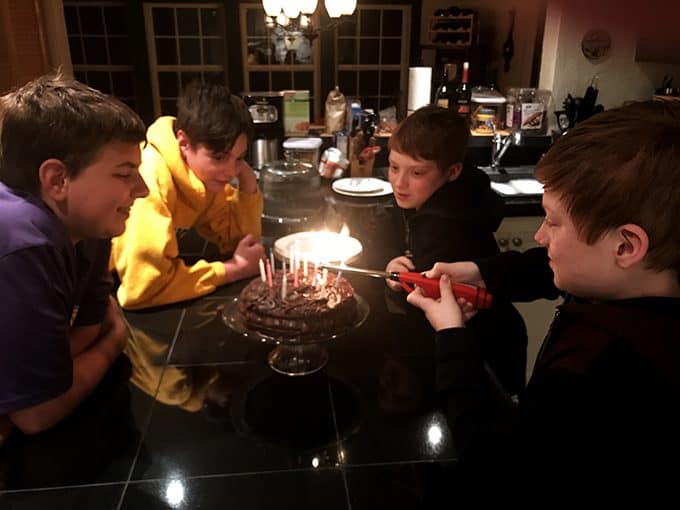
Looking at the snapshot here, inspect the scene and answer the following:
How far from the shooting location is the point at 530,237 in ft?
9.03

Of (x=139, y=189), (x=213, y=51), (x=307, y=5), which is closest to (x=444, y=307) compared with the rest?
(x=139, y=189)

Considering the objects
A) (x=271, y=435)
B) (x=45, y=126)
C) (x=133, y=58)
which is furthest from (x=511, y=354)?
(x=133, y=58)

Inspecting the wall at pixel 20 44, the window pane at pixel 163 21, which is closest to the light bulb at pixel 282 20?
the wall at pixel 20 44

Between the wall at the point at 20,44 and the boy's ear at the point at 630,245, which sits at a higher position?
the wall at the point at 20,44

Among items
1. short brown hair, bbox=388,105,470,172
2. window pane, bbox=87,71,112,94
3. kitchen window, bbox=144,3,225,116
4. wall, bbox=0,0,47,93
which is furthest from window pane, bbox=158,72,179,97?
short brown hair, bbox=388,105,470,172

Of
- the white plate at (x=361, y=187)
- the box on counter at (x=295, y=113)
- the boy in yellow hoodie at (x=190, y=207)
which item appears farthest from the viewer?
the box on counter at (x=295, y=113)

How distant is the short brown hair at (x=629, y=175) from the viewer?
774 mm

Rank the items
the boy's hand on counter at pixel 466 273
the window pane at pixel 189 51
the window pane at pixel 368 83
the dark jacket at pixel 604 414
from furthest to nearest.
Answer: the window pane at pixel 368 83, the window pane at pixel 189 51, the boy's hand on counter at pixel 466 273, the dark jacket at pixel 604 414

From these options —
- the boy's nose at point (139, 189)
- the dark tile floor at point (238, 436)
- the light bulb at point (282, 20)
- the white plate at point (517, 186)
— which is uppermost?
the light bulb at point (282, 20)

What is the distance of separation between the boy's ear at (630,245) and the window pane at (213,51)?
622 centimetres

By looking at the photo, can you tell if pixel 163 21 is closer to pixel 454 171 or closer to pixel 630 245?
pixel 454 171

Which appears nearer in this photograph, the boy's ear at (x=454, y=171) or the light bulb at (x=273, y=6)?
the boy's ear at (x=454, y=171)

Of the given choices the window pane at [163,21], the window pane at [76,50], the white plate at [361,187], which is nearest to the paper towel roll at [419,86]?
the white plate at [361,187]

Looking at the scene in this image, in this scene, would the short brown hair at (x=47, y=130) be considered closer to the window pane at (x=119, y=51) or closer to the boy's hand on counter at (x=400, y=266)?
the boy's hand on counter at (x=400, y=266)
